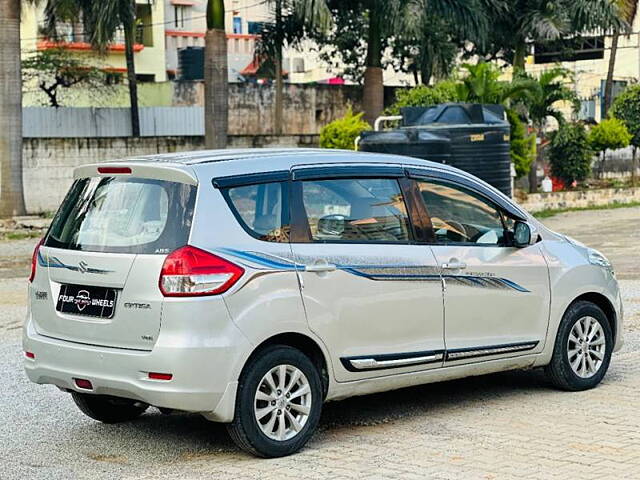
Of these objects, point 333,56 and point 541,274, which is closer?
point 541,274

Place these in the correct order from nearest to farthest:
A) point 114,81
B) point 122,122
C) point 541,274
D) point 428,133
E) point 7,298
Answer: point 541,274 < point 7,298 < point 428,133 < point 122,122 < point 114,81

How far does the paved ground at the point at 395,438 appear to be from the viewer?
22.0 feet

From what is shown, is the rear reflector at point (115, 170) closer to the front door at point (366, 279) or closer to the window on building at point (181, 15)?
the front door at point (366, 279)

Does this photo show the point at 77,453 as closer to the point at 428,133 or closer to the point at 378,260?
the point at 378,260

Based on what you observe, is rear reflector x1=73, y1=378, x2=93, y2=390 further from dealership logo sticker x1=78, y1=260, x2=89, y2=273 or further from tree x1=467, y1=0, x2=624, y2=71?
tree x1=467, y1=0, x2=624, y2=71

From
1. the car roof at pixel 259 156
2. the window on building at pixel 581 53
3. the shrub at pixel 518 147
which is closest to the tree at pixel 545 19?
the shrub at pixel 518 147

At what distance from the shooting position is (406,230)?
25.4ft

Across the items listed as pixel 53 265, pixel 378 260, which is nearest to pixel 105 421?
pixel 53 265

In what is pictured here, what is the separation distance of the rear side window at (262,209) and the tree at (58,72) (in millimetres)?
31796

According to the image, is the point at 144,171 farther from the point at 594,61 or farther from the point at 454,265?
the point at 594,61

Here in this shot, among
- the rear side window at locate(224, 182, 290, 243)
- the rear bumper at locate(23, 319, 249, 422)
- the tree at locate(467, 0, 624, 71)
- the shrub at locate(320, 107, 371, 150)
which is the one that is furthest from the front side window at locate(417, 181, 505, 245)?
the tree at locate(467, 0, 624, 71)

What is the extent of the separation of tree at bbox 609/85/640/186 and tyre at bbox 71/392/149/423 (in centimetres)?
2976

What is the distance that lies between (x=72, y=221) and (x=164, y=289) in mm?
1030

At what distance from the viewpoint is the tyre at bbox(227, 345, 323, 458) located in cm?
682
